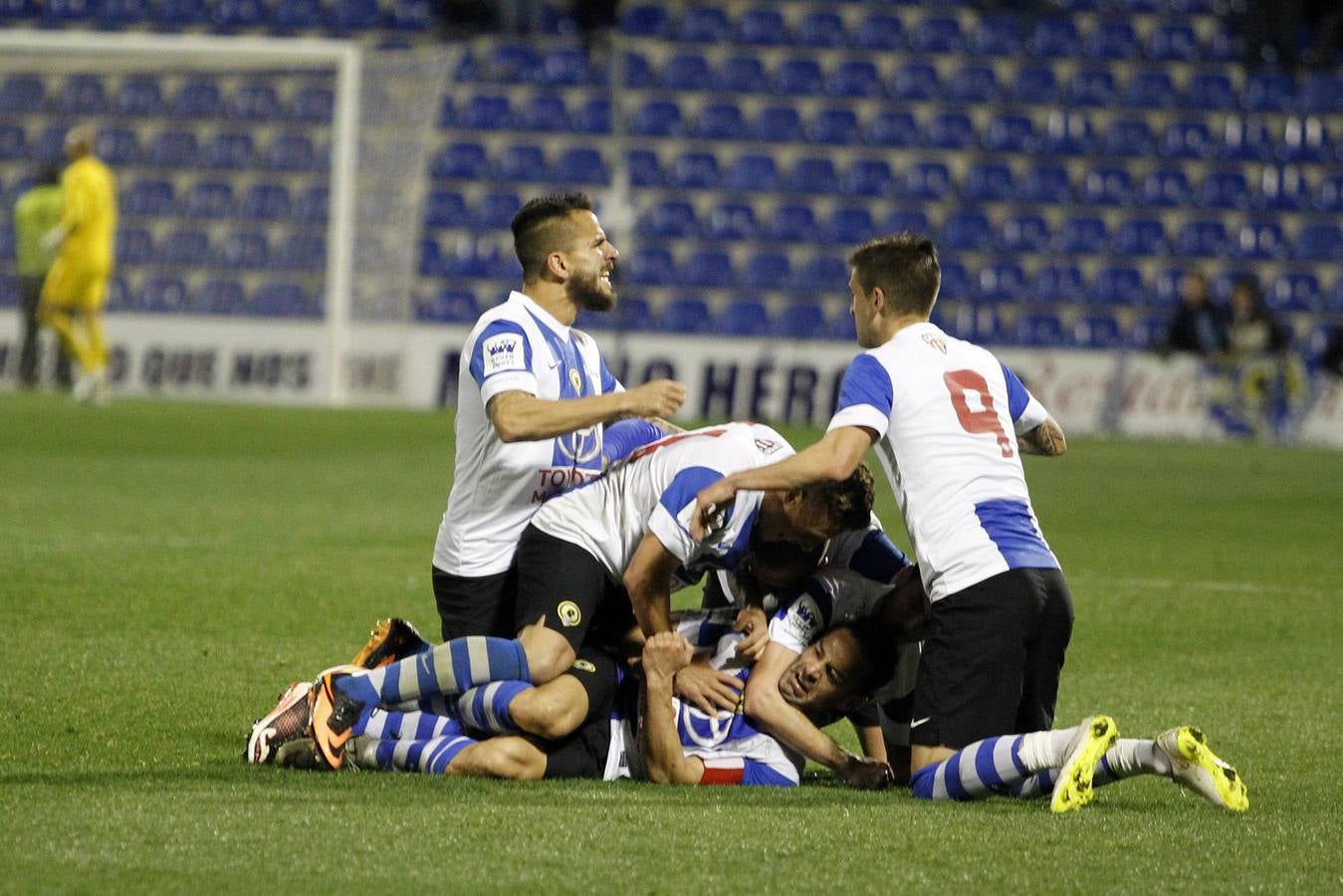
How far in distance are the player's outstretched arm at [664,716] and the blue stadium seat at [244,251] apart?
18.4m

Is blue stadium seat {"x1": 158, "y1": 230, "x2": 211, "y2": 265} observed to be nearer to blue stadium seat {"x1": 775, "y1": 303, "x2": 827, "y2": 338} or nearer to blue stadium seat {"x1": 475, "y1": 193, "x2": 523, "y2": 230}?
blue stadium seat {"x1": 475, "y1": 193, "x2": 523, "y2": 230}

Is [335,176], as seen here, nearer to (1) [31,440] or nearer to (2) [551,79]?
(2) [551,79]

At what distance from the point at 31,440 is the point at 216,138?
9.34 metres

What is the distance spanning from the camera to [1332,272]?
941 inches

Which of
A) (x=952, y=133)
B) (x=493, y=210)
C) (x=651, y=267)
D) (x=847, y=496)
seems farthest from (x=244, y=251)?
(x=847, y=496)

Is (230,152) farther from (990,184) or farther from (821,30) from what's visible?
(990,184)

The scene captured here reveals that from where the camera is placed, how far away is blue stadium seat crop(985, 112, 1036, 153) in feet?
80.2

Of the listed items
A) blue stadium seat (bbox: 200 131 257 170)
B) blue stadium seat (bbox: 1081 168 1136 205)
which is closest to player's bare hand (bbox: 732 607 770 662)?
blue stadium seat (bbox: 200 131 257 170)

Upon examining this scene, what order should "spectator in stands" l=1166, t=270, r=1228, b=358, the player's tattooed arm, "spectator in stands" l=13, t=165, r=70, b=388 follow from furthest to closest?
1. "spectator in stands" l=13, t=165, r=70, b=388
2. "spectator in stands" l=1166, t=270, r=1228, b=358
3. the player's tattooed arm

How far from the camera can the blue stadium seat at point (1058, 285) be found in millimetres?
23797

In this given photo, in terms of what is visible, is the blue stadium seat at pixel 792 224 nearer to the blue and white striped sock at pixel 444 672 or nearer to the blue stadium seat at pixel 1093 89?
the blue stadium seat at pixel 1093 89

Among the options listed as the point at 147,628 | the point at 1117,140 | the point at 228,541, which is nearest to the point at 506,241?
the point at 1117,140

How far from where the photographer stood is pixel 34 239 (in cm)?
2164

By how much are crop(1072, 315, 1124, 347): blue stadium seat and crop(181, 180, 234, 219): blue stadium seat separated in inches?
396
